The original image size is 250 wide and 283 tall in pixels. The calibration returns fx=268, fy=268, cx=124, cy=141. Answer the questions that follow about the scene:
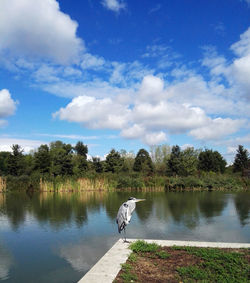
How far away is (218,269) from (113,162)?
2429 cm

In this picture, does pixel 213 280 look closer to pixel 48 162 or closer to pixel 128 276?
pixel 128 276

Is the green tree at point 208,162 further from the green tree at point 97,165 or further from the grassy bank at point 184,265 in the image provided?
the grassy bank at point 184,265

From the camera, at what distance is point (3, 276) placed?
441cm

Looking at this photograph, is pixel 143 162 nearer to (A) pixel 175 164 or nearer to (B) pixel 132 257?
(A) pixel 175 164

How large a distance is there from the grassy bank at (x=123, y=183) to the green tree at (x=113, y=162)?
4.94 meters

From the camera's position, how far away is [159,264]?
4094 millimetres

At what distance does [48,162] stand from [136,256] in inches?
889

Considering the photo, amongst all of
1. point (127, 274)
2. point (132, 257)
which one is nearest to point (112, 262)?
point (132, 257)

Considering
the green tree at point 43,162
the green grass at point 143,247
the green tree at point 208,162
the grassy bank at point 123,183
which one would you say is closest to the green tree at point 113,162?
the grassy bank at point 123,183

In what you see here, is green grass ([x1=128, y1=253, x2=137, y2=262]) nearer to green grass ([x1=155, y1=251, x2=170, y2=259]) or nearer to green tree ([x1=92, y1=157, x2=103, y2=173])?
green grass ([x1=155, y1=251, x2=170, y2=259])

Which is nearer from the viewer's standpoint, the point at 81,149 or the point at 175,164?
the point at 175,164

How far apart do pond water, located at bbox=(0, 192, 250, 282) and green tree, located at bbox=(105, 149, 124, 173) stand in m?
15.3

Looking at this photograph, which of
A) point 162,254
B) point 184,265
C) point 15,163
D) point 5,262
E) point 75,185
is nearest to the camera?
point 184,265

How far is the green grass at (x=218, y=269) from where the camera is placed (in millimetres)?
3490
